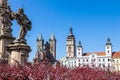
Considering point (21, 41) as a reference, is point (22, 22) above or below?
above

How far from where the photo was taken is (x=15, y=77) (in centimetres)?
640

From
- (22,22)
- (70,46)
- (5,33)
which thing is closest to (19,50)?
(22,22)

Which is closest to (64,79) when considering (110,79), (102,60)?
(110,79)

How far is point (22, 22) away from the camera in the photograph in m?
16.1

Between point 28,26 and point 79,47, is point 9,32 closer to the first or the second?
point 28,26

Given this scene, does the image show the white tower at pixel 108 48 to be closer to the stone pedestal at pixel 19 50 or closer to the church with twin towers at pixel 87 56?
the church with twin towers at pixel 87 56

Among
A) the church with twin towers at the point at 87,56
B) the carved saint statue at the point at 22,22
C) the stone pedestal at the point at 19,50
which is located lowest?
the stone pedestal at the point at 19,50

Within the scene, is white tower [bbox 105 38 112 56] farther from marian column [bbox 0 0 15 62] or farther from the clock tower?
marian column [bbox 0 0 15 62]

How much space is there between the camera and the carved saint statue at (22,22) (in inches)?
635

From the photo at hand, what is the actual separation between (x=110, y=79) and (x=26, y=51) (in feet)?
23.1

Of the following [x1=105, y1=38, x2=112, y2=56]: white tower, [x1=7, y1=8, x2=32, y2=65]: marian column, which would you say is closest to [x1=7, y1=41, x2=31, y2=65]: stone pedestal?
[x1=7, y1=8, x2=32, y2=65]: marian column

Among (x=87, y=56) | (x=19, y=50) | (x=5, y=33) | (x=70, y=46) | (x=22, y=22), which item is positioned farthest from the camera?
(x=70, y=46)

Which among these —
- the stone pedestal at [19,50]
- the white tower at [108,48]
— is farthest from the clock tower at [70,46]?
the stone pedestal at [19,50]

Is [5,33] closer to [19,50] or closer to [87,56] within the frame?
[19,50]
